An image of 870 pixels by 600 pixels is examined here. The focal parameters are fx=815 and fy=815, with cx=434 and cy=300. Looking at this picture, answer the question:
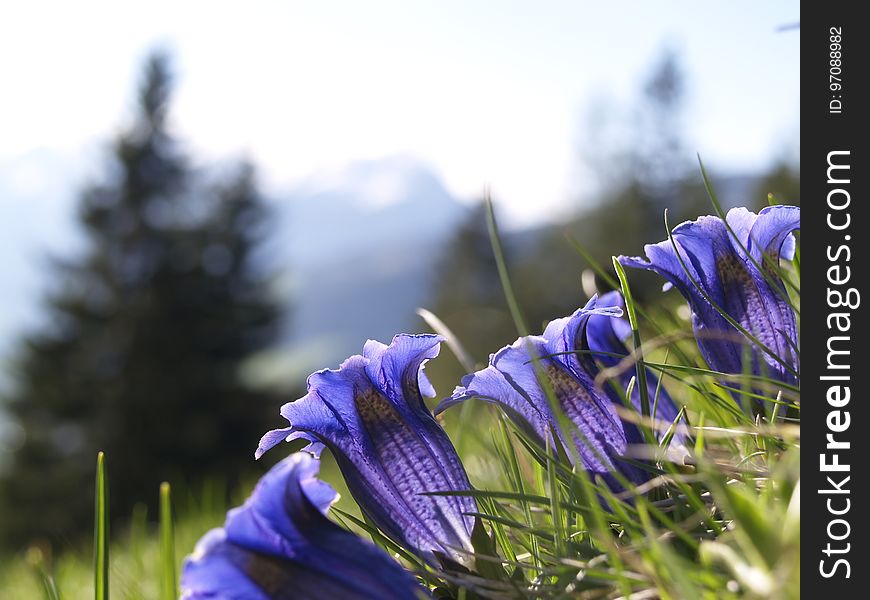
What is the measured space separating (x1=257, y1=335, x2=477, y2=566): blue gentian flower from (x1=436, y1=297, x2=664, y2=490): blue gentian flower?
6 centimetres

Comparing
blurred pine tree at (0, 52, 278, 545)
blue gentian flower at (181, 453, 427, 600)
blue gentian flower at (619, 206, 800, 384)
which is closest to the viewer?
blue gentian flower at (181, 453, 427, 600)

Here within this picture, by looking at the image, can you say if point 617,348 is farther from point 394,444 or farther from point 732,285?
point 394,444

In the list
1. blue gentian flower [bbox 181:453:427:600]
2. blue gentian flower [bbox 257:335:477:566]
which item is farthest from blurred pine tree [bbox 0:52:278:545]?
blue gentian flower [bbox 181:453:427:600]

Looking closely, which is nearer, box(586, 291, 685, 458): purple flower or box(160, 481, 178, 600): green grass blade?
box(160, 481, 178, 600): green grass blade

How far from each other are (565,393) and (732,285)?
0.91 ft

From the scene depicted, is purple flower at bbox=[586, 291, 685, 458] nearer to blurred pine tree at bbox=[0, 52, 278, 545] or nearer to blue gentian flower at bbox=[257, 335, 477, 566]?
blue gentian flower at bbox=[257, 335, 477, 566]

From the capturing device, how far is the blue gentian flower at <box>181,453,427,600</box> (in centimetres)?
72

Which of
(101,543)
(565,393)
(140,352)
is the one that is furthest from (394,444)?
(140,352)

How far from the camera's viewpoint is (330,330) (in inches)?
5536

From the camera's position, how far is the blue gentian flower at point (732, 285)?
1.06m

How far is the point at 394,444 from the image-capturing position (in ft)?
3.24

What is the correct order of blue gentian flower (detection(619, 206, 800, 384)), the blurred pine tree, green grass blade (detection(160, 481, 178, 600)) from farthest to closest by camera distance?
the blurred pine tree, blue gentian flower (detection(619, 206, 800, 384)), green grass blade (detection(160, 481, 178, 600))

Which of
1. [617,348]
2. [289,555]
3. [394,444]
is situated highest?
[617,348]
